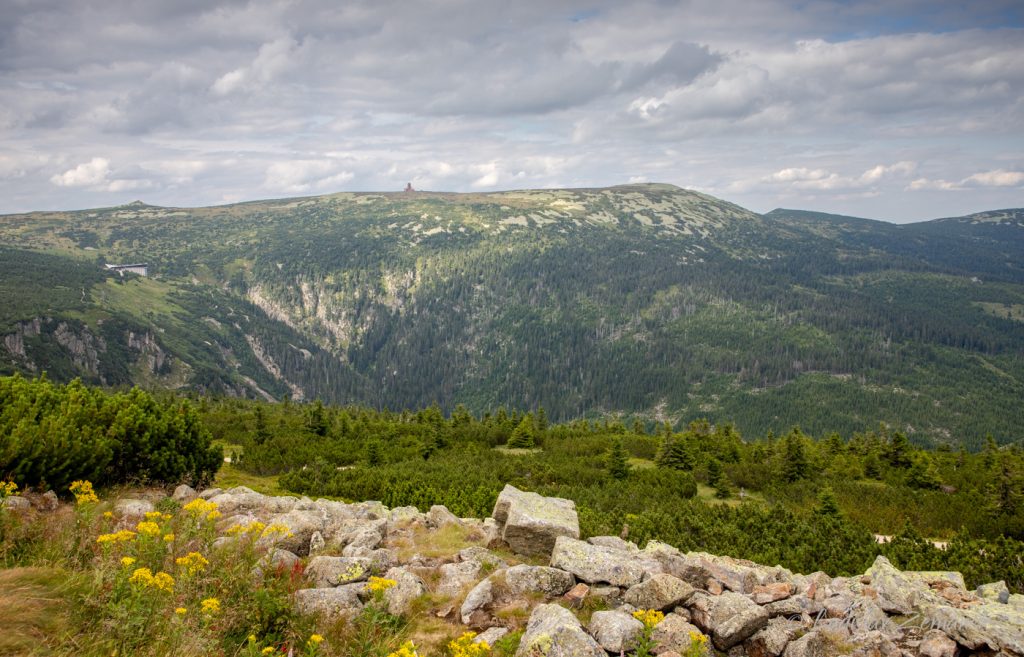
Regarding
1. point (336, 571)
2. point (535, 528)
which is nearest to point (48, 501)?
point (336, 571)

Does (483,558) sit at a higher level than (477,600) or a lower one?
lower

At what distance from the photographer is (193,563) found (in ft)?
28.7

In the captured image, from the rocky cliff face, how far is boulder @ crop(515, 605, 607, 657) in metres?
0.02

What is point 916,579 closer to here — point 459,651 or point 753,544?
point 753,544

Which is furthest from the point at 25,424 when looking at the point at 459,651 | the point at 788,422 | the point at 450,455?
the point at 788,422

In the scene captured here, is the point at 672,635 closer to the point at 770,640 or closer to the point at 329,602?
the point at 770,640

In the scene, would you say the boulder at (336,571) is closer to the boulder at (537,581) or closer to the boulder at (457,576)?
the boulder at (457,576)

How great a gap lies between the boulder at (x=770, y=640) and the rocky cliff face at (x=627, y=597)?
21 millimetres

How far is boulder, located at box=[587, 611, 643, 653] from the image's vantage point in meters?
9.37

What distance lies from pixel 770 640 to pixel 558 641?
4735 millimetres

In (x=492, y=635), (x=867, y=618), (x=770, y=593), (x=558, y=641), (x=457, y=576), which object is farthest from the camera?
(x=770, y=593)

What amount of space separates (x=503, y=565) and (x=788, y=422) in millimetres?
207935

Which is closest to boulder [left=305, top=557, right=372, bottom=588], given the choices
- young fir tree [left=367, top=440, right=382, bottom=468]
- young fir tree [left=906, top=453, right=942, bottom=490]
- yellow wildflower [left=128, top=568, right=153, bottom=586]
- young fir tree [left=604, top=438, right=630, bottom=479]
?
yellow wildflower [left=128, top=568, right=153, bottom=586]

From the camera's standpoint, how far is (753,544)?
25672 mm
